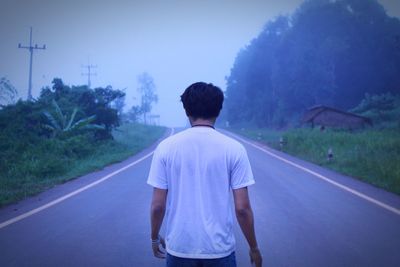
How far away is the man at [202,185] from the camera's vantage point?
9.29ft

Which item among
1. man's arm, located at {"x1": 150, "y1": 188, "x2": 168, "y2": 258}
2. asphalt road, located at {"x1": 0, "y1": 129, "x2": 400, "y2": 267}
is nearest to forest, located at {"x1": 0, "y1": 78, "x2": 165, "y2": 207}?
asphalt road, located at {"x1": 0, "y1": 129, "x2": 400, "y2": 267}

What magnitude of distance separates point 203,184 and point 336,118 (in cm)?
3597

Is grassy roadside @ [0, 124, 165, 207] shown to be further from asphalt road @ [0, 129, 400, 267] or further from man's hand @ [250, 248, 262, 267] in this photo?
man's hand @ [250, 248, 262, 267]

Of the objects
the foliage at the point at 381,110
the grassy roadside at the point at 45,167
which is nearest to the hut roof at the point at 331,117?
the foliage at the point at 381,110

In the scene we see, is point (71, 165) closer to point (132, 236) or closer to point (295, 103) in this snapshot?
point (132, 236)

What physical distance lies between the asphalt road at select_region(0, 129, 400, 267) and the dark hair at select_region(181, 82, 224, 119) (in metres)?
3.03

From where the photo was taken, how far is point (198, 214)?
285 centimetres

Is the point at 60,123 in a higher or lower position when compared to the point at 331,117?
lower

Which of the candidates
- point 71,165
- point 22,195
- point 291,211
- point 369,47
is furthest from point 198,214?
point 369,47

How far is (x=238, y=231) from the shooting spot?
7.03 metres

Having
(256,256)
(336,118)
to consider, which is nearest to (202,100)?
(256,256)

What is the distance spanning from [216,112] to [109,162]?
16455 millimetres

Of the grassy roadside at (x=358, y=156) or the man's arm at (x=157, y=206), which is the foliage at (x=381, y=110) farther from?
the man's arm at (x=157, y=206)

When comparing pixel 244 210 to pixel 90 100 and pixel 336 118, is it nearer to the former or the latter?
pixel 90 100
